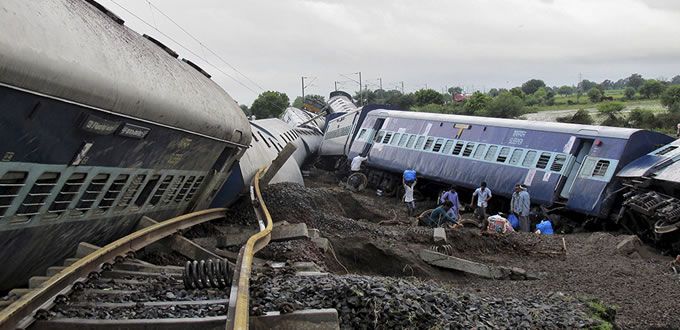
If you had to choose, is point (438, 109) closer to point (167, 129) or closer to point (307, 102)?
point (307, 102)

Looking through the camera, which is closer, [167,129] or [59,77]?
[59,77]

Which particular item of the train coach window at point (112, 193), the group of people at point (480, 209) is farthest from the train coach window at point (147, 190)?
the group of people at point (480, 209)

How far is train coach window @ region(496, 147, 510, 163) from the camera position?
23969mm

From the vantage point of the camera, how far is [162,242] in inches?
424

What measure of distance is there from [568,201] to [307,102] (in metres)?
49.9

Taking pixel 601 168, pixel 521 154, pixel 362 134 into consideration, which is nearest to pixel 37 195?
pixel 601 168

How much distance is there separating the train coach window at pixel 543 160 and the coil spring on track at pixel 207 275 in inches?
625

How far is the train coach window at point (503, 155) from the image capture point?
78.6 ft

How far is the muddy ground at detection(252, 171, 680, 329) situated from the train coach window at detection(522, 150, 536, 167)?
4.27 m

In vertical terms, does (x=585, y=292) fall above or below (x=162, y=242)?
A: above

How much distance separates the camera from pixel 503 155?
24.1 m

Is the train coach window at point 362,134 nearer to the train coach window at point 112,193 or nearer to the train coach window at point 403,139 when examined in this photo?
the train coach window at point 403,139

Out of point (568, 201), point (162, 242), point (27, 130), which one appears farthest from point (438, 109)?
point (27, 130)

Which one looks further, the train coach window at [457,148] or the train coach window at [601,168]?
the train coach window at [457,148]
